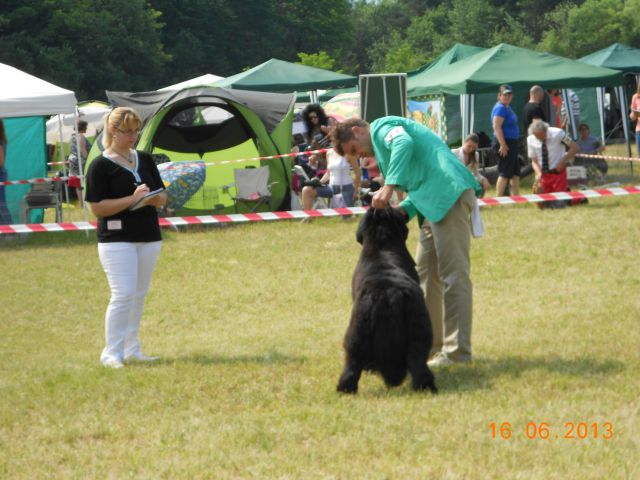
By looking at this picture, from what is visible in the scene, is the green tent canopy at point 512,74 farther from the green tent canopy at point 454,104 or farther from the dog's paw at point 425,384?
the dog's paw at point 425,384

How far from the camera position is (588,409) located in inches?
191

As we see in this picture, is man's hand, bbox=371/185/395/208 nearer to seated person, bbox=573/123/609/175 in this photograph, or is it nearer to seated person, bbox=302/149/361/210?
seated person, bbox=302/149/361/210

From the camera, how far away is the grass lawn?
14.1ft

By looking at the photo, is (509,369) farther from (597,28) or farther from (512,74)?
(597,28)

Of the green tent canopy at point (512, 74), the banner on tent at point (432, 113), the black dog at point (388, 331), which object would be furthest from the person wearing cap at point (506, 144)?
the black dog at point (388, 331)

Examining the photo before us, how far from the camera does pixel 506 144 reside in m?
14.5

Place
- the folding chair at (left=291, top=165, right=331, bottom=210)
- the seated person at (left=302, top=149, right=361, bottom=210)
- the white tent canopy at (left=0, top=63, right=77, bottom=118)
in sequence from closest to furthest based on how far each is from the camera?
the white tent canopy at (left=0, top=63, right=77, bottom=118)
the seated person at (left=302, top=149, right=361, bottom=210)
the folding chair at (left=291, top=165, right=331, bottom=210)

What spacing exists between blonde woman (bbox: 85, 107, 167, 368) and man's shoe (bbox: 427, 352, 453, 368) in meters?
1.94

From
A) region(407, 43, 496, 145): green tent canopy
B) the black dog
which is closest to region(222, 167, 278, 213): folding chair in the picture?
region(407, 43, 496, 145): green tent canopy

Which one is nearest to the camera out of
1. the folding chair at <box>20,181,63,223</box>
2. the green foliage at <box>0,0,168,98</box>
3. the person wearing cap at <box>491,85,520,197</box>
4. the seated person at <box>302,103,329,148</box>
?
the folding chair at <box>20,181,63,223</box>

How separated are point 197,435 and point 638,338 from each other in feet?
10.6

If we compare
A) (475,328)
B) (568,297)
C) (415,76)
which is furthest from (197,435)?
(415,76)

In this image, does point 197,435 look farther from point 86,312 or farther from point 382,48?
point 382,48

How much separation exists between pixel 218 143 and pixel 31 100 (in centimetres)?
387
